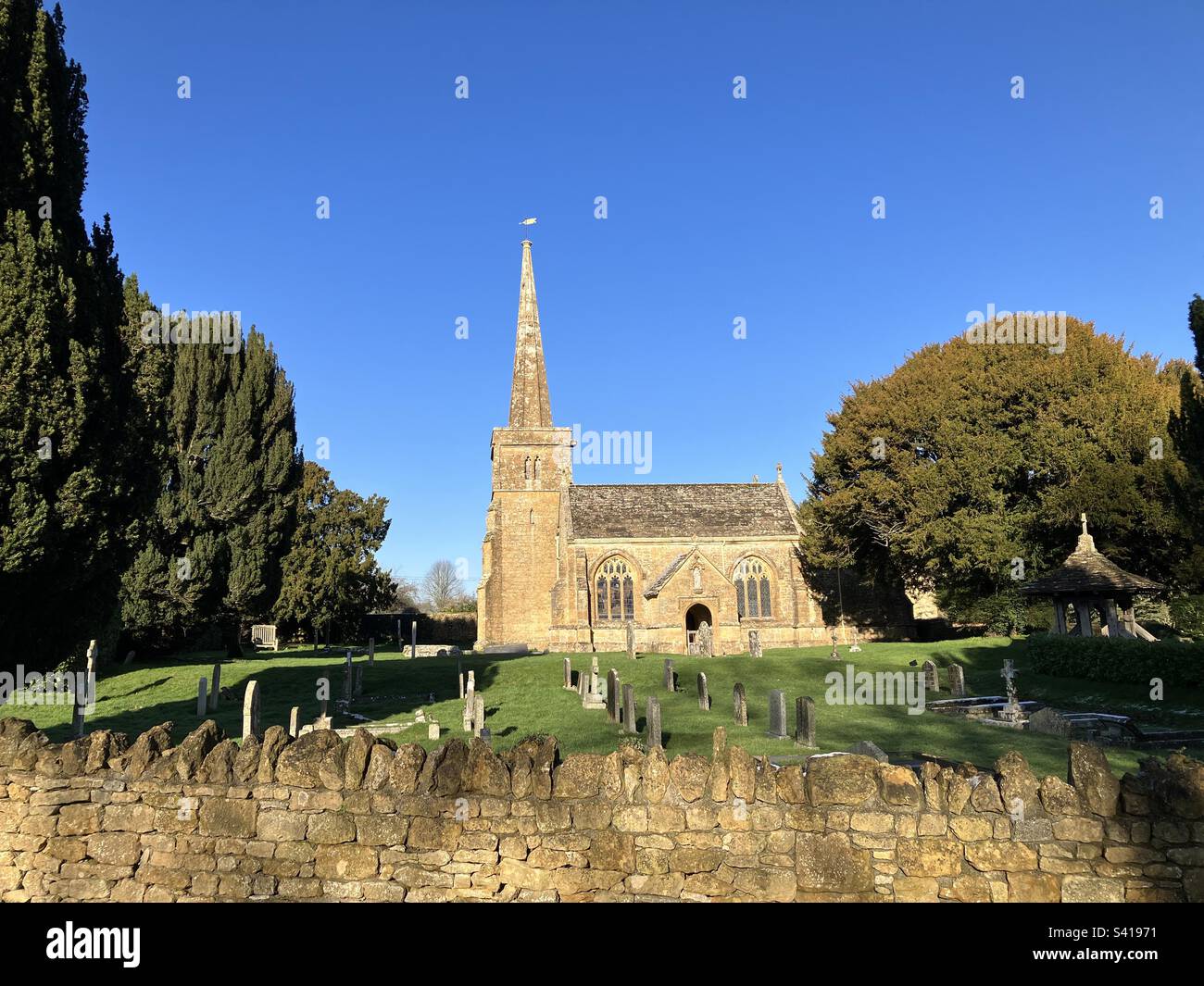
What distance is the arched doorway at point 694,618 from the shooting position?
125 ft

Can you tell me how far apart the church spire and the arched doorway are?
1449 centimetres

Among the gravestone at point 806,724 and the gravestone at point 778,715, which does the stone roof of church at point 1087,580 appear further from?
the gravestone at point 806,724

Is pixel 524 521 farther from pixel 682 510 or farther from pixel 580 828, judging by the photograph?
pixel 580 828

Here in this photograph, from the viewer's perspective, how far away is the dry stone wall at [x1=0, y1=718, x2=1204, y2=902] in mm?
5383

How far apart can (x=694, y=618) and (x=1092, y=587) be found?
67.7 feet

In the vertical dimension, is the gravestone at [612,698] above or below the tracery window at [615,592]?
below

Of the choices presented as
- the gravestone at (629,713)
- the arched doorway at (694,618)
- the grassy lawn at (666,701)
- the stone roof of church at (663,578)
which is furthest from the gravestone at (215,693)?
the arched doorway at (694,618)

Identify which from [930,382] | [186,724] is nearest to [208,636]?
[186,724]

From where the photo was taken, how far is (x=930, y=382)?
34.5 meters

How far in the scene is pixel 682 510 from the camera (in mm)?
43375

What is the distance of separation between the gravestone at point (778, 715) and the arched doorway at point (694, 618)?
873 inches

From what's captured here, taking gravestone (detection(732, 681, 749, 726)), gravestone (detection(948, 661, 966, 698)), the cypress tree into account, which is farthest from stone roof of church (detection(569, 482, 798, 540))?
the cypress tree

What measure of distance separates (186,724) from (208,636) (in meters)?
26.8
